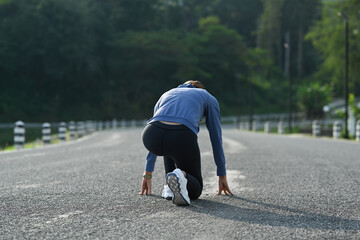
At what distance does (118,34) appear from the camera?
5978 centimetres

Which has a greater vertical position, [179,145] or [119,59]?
[119,59]

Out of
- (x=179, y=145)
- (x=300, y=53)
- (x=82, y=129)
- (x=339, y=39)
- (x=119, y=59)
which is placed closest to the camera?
(x=179, y=145)

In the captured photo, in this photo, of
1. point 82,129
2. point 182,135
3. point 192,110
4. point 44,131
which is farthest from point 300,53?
point 182,135

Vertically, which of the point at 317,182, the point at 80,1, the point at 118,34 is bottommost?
the point at 317,182

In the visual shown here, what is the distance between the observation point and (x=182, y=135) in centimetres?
402

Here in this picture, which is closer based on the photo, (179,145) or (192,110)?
(179,145)

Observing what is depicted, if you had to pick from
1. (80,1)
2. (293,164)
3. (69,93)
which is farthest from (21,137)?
(80,1)

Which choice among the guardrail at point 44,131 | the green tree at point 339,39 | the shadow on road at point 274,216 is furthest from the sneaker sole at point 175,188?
the green tree at point 339,39

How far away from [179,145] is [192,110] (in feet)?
1.26

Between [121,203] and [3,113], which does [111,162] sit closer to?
[121,203]

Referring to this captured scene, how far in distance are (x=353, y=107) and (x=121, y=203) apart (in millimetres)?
23405

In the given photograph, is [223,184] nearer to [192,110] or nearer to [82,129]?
[192,110]

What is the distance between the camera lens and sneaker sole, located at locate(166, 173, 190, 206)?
3867 mm

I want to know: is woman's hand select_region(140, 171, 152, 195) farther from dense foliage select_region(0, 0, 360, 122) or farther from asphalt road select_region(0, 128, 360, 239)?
dense foliage select_region(0, 0, 360, 122)
